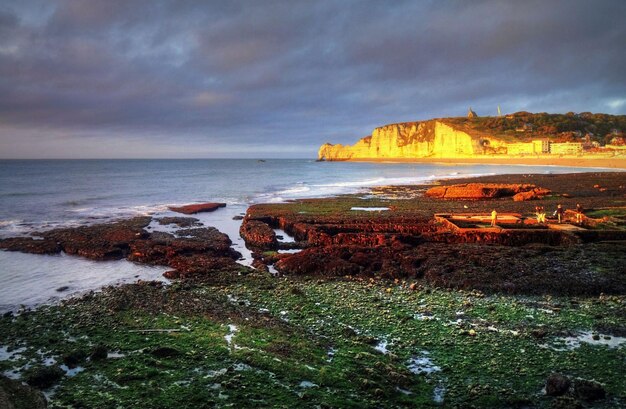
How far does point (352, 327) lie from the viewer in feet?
34.7

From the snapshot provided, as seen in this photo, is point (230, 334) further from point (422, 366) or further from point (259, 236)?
point (259, 236)

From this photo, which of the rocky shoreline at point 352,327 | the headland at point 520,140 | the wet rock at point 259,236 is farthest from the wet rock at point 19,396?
the headland at point 520,140

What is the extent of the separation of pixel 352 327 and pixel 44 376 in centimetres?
666

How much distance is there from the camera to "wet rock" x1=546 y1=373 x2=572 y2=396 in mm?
7348

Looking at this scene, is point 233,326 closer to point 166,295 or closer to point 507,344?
point 166,295

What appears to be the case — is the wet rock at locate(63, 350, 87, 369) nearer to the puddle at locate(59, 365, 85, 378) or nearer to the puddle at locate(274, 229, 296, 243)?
the puddle at locate(59, 365, 85, 378)

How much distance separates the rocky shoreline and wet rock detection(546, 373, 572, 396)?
3 centimetres

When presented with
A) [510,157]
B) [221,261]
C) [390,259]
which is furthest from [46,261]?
[510,157]

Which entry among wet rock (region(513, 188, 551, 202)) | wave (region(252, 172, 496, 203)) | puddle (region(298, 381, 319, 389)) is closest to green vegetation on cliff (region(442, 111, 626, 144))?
wave (region(252, 172, 496, 203))

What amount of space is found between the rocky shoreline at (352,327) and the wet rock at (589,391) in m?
0.02

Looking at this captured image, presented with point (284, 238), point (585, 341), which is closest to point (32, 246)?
point (284, 238)

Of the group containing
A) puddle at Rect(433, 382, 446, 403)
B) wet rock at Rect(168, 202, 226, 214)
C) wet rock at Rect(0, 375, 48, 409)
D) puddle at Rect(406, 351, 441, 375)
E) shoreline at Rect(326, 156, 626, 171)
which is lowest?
puddle at Rect(433, 382, 446, 403)

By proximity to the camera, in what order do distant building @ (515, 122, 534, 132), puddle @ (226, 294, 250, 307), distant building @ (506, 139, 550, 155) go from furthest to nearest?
distant building @ (515, 122, 534, 132)
distant building @ (506, 139, 550, 155)
puddle @ (226, 294, 250, 307)

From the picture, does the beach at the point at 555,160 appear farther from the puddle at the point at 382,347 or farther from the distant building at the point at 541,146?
the puddle at the point at 382,347
